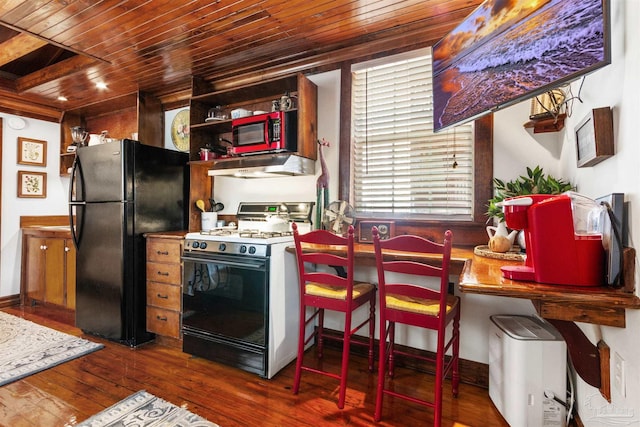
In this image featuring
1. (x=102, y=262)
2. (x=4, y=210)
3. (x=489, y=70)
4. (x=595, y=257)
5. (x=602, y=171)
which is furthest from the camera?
(x=4, y=210)

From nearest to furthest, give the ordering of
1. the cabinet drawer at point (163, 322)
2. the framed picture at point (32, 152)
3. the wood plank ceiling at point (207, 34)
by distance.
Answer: the wood plank ceiling at point (207, 34) < the cabinet drawer at point (163, 322) < the framed picture at point (32, 152)

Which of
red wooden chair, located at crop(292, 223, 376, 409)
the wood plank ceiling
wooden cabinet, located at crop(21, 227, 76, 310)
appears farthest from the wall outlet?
wooden cabinet, located at crop(21, 227, 76, 310)

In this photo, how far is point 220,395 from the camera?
6.49 ft

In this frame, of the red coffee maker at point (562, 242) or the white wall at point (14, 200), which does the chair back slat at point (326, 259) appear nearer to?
the red coffee maker at point (562, 242)

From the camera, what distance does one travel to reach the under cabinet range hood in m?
2.56

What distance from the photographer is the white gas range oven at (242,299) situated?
2172 millimetres

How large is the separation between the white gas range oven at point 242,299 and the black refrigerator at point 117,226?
2.01 ft

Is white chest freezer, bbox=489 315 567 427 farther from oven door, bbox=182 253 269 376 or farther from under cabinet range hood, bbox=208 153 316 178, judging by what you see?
under cabinet range hood, bbox=208 153 316 178

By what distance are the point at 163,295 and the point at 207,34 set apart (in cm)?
215

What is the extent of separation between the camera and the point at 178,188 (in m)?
3.20

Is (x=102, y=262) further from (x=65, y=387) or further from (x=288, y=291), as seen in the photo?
(x=288, y=291)

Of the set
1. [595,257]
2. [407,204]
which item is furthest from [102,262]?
[595,257]

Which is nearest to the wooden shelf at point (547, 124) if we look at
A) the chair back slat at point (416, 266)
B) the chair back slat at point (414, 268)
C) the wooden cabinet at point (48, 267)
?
the chair back slat at point (416, 266)

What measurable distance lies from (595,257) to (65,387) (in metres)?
2.96
